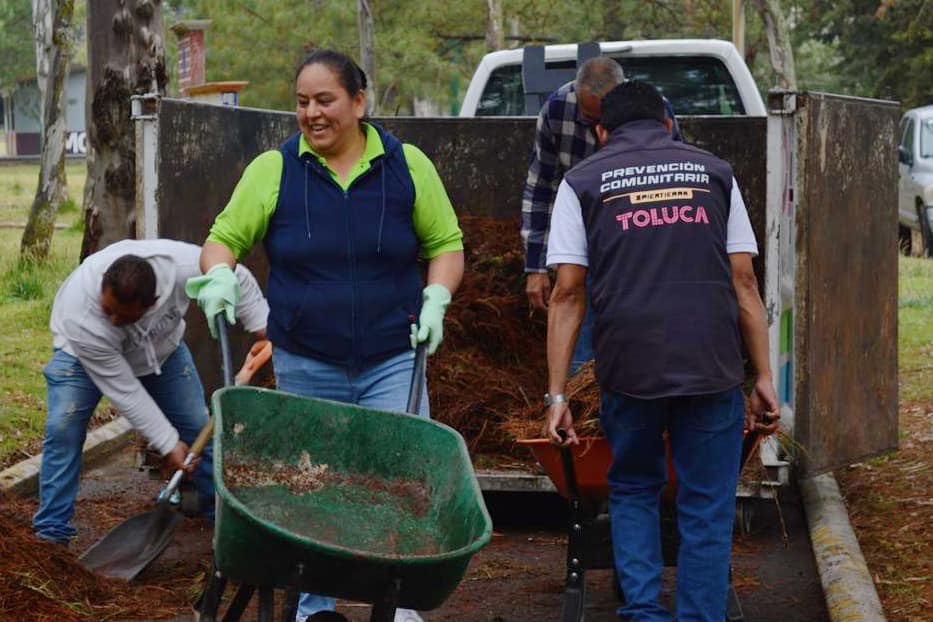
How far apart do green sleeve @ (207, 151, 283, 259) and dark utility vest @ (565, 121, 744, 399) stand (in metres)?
0.96

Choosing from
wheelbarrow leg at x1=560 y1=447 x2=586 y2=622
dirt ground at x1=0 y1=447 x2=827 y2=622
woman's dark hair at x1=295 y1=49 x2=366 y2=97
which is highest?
woman's dark hair at x1=295 y1=49 x2=366 y2=97

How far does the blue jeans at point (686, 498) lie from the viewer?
4.69 metres

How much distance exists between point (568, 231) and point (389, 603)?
1439mm

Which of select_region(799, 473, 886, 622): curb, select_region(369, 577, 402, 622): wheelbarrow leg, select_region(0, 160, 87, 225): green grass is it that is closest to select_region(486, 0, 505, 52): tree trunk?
select_region(0, 160, 87, 225): green grass

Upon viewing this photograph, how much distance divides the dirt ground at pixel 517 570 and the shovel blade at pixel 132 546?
9 cm

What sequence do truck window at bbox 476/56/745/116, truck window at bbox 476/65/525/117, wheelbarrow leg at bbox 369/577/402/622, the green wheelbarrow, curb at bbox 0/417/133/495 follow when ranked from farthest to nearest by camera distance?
truck window at bbox 476/65/525/117 → truck window at bbox 476/56/745/116 → curb at bbox 0/417/133/495 → the green wheelbarrow → wheelbarrow leg at bbox 369/577/402/622

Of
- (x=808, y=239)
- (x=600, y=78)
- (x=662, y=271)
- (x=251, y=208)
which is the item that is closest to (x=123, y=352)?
(x=251, y=208)

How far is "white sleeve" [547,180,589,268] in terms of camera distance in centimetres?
475

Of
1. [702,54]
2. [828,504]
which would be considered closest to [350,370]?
Answer: [828,504]

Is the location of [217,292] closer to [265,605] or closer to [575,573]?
[265,605]

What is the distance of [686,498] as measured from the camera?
4781mm

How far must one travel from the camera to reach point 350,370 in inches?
195

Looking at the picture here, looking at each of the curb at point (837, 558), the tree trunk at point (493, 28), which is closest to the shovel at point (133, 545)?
the curb at point (837, 558)

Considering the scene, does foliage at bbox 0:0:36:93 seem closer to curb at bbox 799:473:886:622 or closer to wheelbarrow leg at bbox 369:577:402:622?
curb at bbox 799:473:886:622
